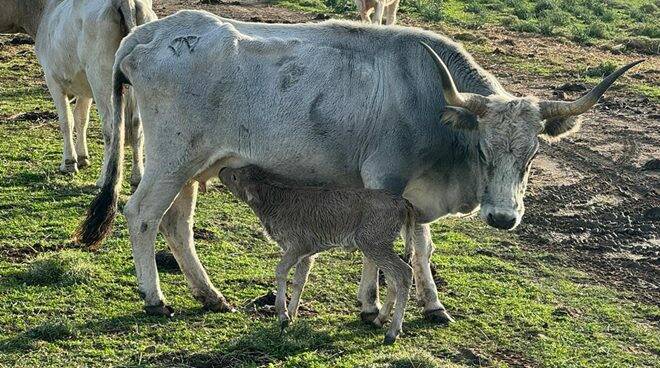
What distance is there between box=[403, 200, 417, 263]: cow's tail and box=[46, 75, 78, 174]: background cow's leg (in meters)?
4.73

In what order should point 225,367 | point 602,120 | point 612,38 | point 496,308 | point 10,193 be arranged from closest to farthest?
point 225,367
point 496,308
point 10,193
point 602,120
point 612,38

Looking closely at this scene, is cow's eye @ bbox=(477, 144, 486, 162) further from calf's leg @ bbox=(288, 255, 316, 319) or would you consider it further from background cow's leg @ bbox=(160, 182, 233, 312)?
background cow's leg @ bbox=(160, 182, 233, 312)

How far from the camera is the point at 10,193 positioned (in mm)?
11484

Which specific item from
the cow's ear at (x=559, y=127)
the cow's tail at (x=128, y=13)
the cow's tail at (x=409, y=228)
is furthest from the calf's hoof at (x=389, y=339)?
the cow's tail at (x=128, y=13)

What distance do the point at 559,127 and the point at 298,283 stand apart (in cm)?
229

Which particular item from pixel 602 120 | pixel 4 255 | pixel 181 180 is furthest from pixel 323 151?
pixel 602 120

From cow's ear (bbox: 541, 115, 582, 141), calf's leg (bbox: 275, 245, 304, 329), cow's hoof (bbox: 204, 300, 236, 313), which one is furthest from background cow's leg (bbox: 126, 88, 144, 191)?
cow's ear (bbox: 541, 115, 582, 141)

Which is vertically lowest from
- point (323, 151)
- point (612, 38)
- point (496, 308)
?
point (612, 38)

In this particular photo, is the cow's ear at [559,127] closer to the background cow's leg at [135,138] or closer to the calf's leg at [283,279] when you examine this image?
the calf's leg at [283,279]

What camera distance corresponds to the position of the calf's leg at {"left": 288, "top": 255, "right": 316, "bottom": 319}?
328 inches

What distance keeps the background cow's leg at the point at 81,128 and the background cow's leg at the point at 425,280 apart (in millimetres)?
5327

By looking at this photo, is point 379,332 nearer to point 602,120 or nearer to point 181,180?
point 181,180

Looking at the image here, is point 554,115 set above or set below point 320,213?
above

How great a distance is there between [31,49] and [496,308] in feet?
43.1
